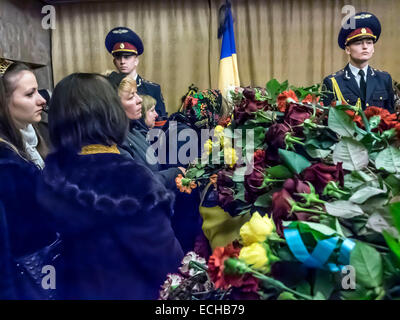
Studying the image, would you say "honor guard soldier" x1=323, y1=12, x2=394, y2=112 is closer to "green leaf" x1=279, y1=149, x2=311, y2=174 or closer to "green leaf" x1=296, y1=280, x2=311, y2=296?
"green leaf" x1=279, y1=149, x2=311, y2=174

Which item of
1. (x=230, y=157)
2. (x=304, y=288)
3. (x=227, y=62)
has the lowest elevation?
(x=304, y=288)

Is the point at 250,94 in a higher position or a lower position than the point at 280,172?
higher

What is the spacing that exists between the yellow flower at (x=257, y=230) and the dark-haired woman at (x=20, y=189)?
0.30 meters

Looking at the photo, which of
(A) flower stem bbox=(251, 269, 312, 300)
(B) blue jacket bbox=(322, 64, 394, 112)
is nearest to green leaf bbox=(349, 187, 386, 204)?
(A) flower stem bbox=(251, 269, 312, 300)

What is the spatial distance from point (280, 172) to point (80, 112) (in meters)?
0.29

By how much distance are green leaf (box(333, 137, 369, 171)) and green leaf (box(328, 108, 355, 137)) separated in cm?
3

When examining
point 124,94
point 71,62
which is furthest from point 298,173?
point 71,62

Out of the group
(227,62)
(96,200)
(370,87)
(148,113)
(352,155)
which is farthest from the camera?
(227,62)

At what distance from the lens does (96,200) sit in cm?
50

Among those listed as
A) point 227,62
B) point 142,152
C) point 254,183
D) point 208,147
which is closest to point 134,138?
point 142,152

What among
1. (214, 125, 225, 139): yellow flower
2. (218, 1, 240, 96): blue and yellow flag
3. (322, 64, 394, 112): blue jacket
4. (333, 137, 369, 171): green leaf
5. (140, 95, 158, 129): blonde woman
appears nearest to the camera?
(333, 137, 369, 171): green leaf

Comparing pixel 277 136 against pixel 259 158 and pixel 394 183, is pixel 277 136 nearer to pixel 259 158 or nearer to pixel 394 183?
pixel 259 158

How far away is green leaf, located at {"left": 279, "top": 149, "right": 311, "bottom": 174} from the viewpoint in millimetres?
407
